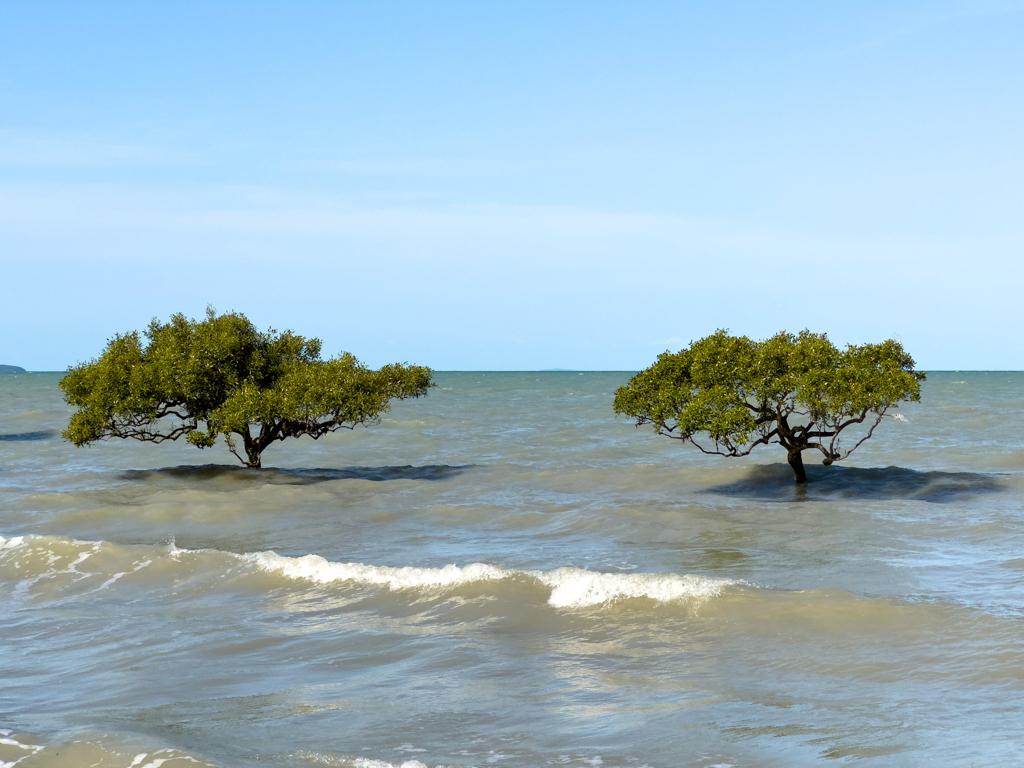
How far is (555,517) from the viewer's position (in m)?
29.0

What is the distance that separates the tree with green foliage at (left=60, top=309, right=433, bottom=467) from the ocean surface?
3.22 metres

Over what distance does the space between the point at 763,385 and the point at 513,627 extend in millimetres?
16969

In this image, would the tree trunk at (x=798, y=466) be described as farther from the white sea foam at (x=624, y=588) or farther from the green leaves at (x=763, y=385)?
the white sea foam at (x=624, y=588)

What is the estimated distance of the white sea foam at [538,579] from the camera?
17.1m

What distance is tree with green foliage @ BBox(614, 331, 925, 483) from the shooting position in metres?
29.6

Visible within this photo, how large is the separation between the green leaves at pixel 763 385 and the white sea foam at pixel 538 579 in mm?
12416

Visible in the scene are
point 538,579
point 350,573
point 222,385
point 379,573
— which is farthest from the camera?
point 222,385

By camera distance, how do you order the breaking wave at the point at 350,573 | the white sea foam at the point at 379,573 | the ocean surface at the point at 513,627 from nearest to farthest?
the ocean surface at the point at 513,627 → the breaking wave at the point at 350,573 → the white sea foam at the point at 379,573

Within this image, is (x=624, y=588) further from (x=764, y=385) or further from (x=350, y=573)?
(x=764, y=385)

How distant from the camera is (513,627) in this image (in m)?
15.9

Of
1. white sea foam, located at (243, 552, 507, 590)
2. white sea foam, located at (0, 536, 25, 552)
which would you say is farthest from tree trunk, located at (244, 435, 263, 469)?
white sea foam, located at (243, 552, 507, 590)

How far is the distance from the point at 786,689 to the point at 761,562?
937 centimetres

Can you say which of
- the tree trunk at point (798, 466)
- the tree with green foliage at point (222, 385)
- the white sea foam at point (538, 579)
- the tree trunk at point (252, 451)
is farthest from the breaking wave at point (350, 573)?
the tree trunk at point (798, 466)

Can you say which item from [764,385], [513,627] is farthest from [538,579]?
[764,385]
